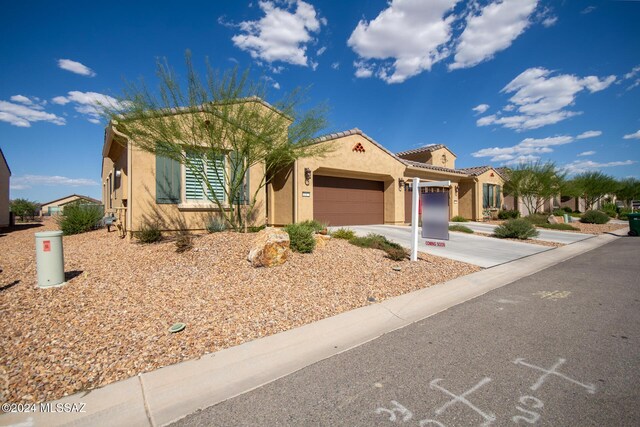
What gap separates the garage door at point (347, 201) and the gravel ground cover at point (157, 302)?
6597 mm

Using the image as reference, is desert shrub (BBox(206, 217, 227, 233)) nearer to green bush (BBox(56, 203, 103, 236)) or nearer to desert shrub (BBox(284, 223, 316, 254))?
desert shrub (BBox(284, 223, 316, 254))

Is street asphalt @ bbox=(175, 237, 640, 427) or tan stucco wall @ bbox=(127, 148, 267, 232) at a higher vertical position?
tan stucco wall @ bbox=(127, 148, 267, 232)

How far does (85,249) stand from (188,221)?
9.69 ft

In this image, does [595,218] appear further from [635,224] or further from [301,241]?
[301,241]

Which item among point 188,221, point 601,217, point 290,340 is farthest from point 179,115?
point 601,217

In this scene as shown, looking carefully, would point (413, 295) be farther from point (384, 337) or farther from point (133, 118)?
point (133, 118)

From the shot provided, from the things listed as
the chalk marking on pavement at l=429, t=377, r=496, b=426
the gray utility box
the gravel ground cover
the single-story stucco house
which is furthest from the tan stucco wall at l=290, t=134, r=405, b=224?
the chalk marking on pavement at l=429, t=377, r=496, b=426

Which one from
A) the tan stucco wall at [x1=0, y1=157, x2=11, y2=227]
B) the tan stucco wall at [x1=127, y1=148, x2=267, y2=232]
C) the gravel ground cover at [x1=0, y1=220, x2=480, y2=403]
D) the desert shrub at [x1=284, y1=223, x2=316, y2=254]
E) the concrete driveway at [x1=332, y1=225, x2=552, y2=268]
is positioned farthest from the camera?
the tan stucco wall at [x1=0, y1=157, x2=11, y2=227]

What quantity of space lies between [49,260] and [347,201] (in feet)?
39.4

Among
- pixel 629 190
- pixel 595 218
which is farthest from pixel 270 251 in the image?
pixel 629 190

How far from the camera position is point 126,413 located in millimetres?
2453

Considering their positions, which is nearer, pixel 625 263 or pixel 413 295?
pixel 413 295

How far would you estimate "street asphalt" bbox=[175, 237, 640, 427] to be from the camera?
7.72ft

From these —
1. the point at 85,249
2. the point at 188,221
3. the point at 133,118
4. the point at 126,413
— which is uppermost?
the point at 133,118
